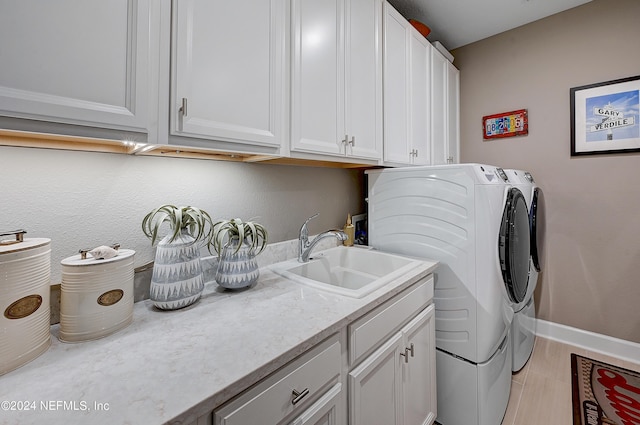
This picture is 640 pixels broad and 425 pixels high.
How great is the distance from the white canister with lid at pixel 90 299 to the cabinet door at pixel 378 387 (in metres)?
0.77

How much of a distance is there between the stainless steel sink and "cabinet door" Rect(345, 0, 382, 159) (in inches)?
24.4

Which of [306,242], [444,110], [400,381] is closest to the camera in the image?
[400,381]

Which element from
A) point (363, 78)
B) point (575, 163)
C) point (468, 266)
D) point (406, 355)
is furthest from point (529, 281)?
point (363, 78)

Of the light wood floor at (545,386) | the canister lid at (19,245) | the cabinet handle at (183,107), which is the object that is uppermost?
the cabinet handle at (183,107)

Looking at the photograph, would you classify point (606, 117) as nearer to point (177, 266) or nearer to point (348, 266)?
point (348, 266)

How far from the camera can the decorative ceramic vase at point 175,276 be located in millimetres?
905

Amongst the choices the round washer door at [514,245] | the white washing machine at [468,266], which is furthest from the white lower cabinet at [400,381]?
the round washer door at [514,245]

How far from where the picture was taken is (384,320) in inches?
42.3

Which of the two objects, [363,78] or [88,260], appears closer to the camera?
[88,260]

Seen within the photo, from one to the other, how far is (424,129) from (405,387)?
1.77m

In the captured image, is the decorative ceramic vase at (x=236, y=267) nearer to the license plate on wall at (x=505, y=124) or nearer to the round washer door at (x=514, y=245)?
the round washer door at (x=514, y=245)

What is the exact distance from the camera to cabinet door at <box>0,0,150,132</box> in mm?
583

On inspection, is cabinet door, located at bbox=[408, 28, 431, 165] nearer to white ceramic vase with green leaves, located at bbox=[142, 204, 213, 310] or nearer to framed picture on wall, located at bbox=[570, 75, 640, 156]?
framed picture on wall, located at bbox=[570, 75, 640, 156]

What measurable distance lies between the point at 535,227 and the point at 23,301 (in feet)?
8.93
